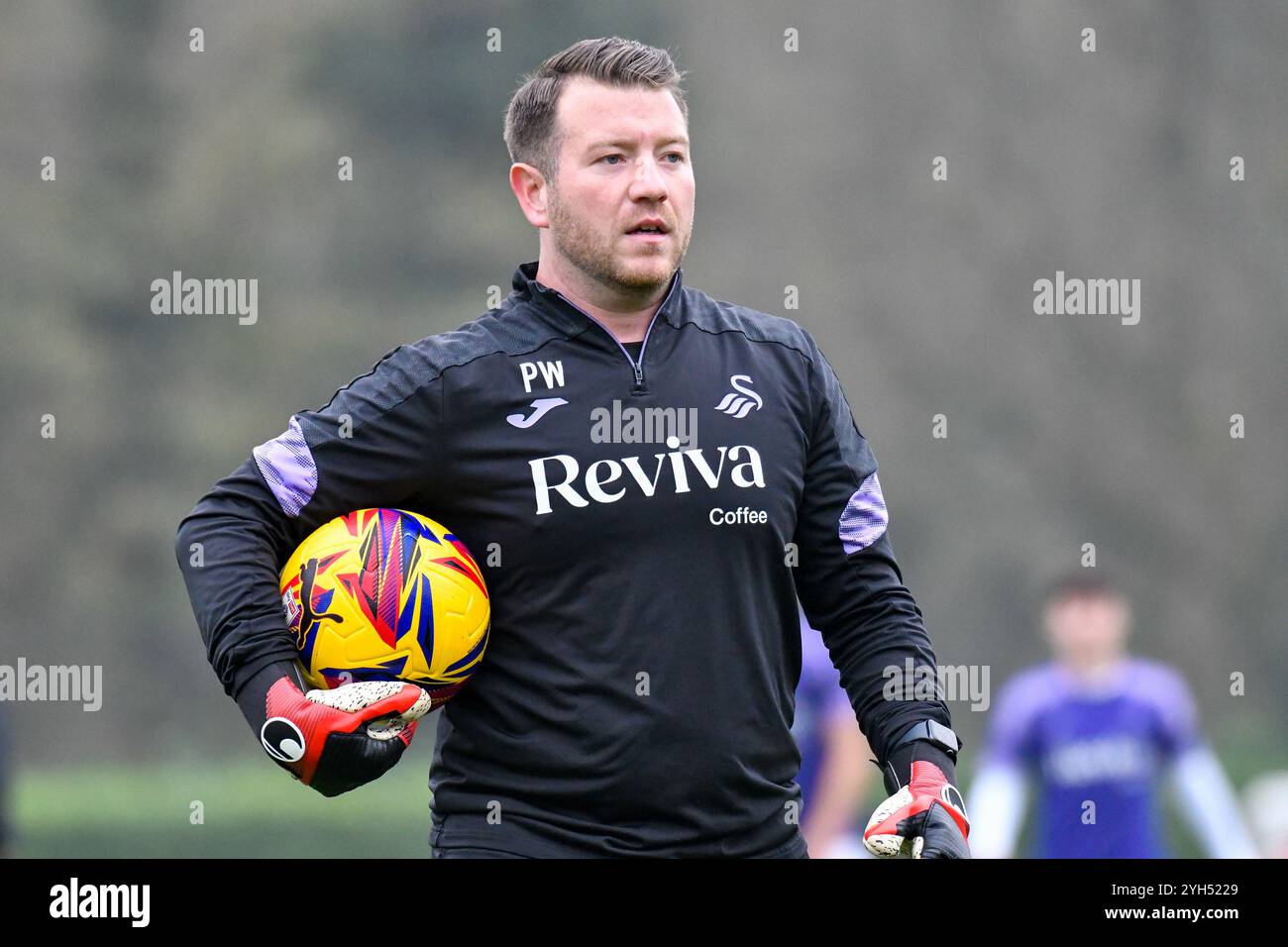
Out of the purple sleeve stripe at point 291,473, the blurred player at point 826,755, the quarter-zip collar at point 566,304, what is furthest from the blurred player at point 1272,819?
the purple sleeve stripe at point 291,473

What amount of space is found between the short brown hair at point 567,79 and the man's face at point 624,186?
0.04 metres

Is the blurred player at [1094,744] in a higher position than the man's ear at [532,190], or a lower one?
lower

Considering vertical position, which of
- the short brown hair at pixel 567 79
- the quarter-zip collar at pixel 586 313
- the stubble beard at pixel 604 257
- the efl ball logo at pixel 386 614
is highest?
the short brown hair at pixel 567 79

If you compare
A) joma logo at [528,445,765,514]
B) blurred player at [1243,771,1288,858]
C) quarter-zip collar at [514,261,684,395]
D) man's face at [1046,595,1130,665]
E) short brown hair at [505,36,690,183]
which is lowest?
blurred player at [1243,771,1288,858]

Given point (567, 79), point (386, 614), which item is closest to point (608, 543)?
point (386, 614)

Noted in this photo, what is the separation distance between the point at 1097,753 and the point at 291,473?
6.03 meters

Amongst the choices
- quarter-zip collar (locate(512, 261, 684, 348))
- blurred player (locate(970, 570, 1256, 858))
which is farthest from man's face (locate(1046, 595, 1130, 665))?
quarter-zip collar (locate(512, 261, 684, 348))

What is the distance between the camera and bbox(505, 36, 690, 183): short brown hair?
464 cm

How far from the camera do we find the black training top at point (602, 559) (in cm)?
433

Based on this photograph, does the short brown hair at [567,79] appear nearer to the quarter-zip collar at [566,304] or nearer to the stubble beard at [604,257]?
the stubble beard at [604,257]

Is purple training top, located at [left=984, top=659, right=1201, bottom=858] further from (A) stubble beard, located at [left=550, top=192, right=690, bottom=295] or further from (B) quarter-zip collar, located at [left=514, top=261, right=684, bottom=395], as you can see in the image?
(A) stubble beard, located at [left=550, top=192, right=690, bottom=295]

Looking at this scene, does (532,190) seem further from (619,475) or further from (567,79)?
(619,475)

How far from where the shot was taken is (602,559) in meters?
4.38
